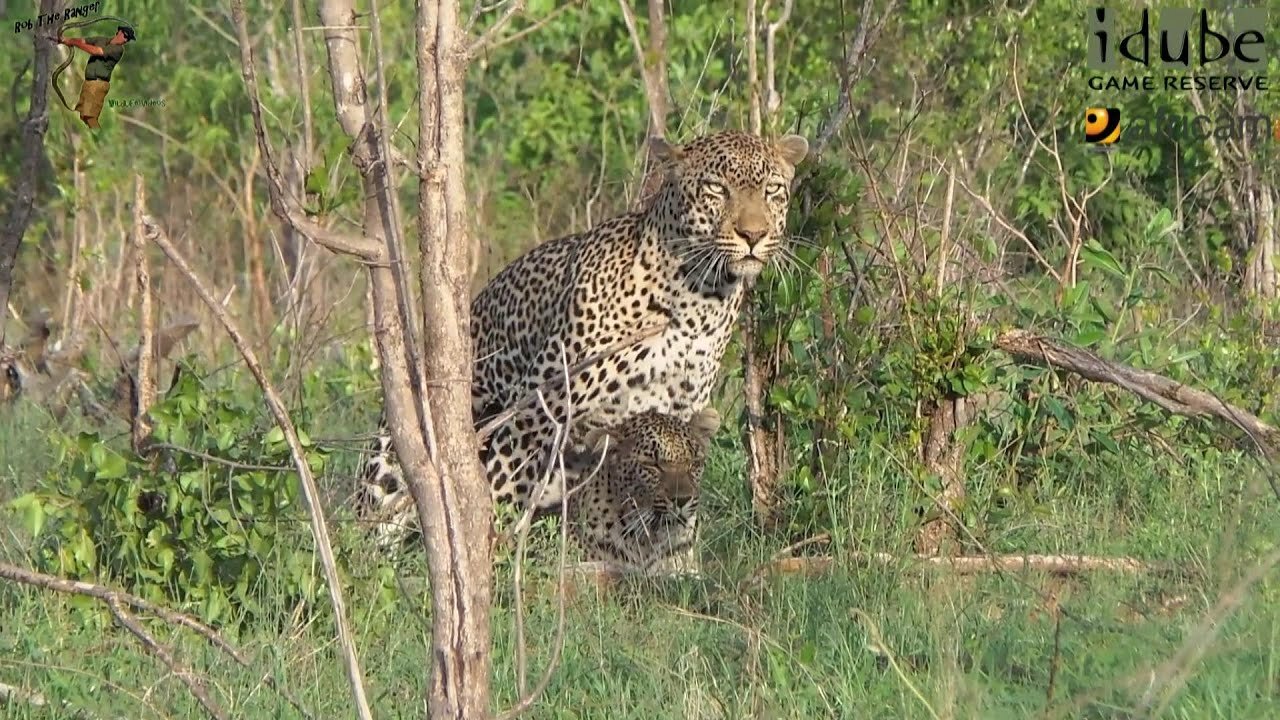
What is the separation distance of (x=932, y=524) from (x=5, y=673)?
2938 millimetres

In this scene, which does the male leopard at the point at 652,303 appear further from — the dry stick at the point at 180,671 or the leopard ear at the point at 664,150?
the dry stick at the point at 180,671

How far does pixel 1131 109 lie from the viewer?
928 centimetres

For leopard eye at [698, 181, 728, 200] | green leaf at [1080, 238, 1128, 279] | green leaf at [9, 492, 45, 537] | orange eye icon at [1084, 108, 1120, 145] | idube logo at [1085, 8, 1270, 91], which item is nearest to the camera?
green leaf at [9, 492, 45, 537]

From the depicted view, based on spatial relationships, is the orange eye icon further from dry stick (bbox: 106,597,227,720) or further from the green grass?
dry stick (bbox: 106,597,227,720)

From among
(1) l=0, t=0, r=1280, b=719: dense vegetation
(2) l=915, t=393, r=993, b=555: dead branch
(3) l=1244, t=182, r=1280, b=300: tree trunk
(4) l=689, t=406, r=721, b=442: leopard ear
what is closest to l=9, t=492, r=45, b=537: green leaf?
(1) l=0, t=0, r=1280, b=719: dense vegetation

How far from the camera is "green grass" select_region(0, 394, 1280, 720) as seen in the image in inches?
167

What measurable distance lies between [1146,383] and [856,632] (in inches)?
51.6

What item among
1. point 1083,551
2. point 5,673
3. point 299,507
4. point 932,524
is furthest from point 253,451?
point 1083,551

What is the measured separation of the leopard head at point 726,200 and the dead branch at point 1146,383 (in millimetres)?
985

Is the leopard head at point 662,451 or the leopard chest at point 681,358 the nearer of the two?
the leopard head at point 662,451

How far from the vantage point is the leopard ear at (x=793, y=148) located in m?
6.44

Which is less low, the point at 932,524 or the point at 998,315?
the point at 998,315

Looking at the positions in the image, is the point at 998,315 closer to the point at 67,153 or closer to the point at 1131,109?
the point at 1131,109

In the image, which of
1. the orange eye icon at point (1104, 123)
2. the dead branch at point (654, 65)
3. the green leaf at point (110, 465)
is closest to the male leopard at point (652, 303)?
the dead branch at point (654, 65)
